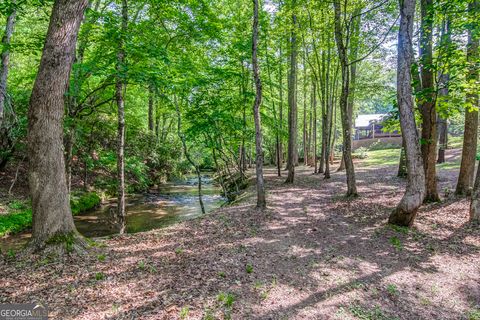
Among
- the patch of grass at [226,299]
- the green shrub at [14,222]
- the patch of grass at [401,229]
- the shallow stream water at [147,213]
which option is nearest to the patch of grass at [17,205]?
the green shrub at [14,222]

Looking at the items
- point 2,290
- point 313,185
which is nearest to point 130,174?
point 313,185

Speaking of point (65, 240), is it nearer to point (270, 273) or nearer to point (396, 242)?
point (270, 273)

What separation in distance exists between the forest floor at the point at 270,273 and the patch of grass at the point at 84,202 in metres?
7.00

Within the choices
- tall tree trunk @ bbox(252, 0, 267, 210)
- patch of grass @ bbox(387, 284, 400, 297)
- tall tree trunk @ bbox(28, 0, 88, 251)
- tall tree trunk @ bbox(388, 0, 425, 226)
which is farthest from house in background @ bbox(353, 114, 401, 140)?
tall tree trunk @ bbox(28, 0, 88, 251)

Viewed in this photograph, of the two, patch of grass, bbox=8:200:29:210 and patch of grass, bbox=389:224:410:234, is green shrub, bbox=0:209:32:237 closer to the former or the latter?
patch of grass, bbox=8:200:29:210

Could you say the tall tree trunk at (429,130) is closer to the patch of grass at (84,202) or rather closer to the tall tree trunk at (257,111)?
the tall tree trunk at (257,111)

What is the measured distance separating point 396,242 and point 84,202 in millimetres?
13027

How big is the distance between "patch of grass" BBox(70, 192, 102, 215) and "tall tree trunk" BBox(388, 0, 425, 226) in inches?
505

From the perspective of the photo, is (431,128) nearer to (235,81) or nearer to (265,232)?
(265,232)

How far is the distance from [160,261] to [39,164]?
9.28 feet

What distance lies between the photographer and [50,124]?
4.85 metres

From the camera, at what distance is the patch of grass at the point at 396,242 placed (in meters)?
6.16

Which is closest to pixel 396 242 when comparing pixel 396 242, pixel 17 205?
pixel 396 242

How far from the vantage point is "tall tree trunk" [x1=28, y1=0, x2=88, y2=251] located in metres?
4.78
